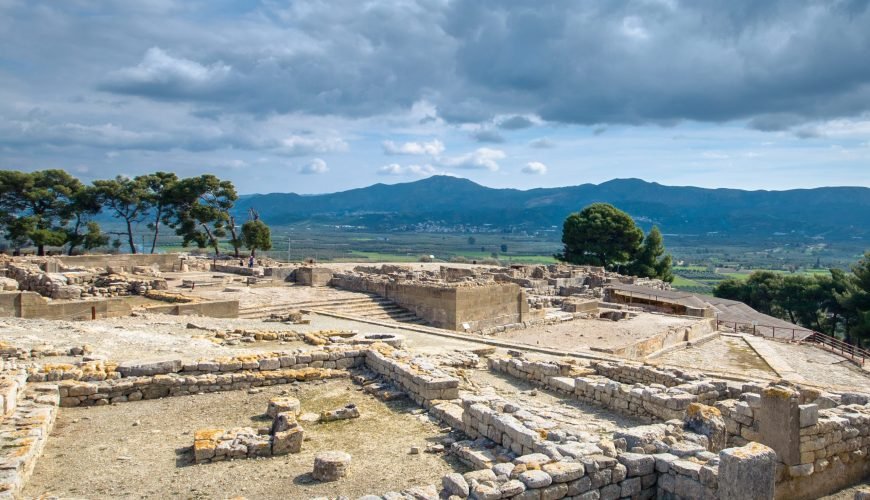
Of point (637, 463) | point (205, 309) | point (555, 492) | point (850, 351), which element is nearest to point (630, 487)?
point (637, 463)

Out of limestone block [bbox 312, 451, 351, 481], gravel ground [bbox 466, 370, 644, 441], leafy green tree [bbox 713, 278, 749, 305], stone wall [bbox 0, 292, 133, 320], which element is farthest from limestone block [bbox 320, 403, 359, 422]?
leafy green tree [bbox 713, 278, 749, 305]

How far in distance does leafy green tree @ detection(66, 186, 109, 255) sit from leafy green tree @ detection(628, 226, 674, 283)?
41.1 m

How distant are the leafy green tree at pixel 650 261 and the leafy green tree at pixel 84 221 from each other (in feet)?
135

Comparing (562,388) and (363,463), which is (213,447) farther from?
(562,388)

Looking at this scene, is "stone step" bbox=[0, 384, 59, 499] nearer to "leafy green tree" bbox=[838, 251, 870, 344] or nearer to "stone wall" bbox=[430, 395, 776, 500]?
"stone wall" bbox=[430, 395, 776, 500]

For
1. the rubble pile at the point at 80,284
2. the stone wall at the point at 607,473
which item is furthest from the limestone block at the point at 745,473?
the rubble pile at the point at 80,284

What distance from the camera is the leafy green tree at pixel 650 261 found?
51.9 m

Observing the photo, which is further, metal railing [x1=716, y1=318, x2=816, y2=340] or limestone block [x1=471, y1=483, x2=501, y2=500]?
metal railing [x1=716, y1=318, x2=816, y2=340]

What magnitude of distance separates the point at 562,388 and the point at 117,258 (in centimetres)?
2631

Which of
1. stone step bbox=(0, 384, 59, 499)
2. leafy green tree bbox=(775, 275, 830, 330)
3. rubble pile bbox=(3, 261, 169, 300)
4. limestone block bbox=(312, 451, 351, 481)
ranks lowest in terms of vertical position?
leafy green tree bbox=(775, 275, 830, 330)

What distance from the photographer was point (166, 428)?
844 cm

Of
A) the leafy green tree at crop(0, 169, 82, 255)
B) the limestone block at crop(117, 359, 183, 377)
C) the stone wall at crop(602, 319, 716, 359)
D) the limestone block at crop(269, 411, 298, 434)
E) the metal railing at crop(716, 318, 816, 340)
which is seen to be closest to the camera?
the limestone block at crop(269, 411, 298, 434)

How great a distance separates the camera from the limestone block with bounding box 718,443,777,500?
18.4ft

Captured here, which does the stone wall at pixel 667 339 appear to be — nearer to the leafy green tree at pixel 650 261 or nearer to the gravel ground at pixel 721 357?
the gravel ground at pixel 721 357
